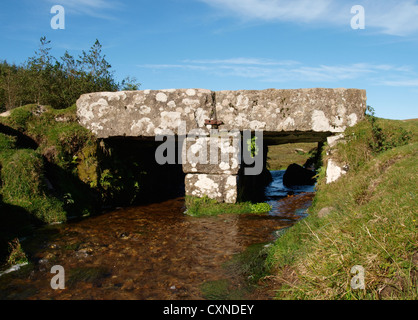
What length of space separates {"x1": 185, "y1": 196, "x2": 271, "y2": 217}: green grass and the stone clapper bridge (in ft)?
0.55

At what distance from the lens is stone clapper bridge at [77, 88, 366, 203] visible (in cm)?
754

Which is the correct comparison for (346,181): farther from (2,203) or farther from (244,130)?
(2,203)

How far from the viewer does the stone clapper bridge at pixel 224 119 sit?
7.54 meters

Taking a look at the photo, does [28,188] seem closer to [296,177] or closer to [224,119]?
[224,119]

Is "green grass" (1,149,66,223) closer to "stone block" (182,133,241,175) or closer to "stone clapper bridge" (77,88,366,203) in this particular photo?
"stone clapper bridge" (77,88,366,203)

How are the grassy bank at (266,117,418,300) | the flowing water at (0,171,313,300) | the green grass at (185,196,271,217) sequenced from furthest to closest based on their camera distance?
the green grass at (185,196,271,217) < the flowing water at (0,171,313,300) < the grassy bank at (266,117,418,300)

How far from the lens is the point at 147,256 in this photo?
4.93 metres

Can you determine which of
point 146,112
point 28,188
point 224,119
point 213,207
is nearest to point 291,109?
point 224,119

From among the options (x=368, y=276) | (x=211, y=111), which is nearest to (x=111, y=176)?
(x=211, y=111)

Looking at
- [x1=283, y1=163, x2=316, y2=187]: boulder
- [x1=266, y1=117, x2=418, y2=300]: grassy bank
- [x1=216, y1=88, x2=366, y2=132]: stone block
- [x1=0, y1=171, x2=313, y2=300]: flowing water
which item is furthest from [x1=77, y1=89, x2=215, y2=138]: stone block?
[x1=283, y1=163, x2=316, y2=187]: boulder

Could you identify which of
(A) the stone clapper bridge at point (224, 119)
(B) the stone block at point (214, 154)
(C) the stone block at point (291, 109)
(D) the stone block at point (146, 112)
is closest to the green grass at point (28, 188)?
(D) the stone block at point (146, 112)

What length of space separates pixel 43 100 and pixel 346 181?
980 centimetres

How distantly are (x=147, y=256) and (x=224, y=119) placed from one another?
4.16 meters

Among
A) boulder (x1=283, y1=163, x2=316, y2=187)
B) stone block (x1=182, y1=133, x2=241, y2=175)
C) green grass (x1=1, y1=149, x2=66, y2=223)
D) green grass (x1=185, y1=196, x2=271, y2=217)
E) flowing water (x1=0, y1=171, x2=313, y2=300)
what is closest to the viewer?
flowing water (x1=0, y1=171, x2=313, y2=300)
